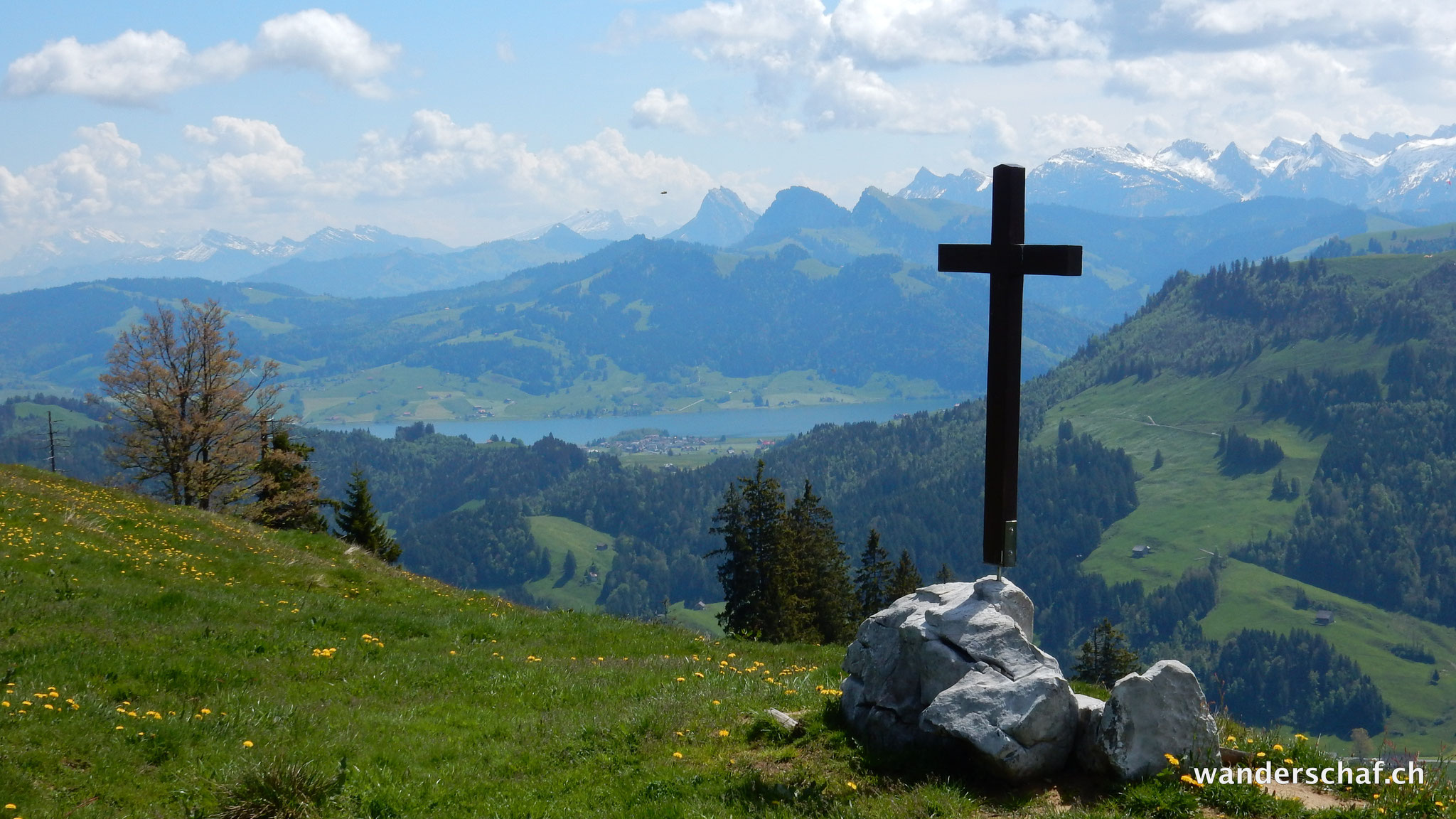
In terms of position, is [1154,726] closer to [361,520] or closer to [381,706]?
[381,706]

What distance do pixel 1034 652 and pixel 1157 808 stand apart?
2.29 metres


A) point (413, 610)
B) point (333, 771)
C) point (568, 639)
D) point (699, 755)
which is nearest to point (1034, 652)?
point (699, 755)

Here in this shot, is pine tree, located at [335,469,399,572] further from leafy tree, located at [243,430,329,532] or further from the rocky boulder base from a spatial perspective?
the rocky boulder base

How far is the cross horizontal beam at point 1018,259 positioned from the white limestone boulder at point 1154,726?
564 cm

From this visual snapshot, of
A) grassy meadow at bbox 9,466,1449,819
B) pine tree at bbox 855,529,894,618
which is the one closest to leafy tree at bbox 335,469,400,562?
pine tree at bbox 855,529,894,618

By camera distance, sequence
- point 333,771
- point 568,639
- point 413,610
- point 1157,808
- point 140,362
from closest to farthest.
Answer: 1. point 1157,808
2. point 333,771
3. point 568,639
4. point 413,610
5. point 140,362

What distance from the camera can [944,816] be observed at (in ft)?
35.0

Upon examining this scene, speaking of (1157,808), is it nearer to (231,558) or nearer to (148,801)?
(148,801)

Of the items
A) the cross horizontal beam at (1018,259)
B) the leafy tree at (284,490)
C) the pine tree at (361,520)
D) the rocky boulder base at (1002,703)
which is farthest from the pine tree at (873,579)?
the rocky boulder base at (1002,703)

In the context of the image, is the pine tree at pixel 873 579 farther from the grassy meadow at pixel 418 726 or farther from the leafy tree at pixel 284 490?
the grassy meadow at pixel 418 726

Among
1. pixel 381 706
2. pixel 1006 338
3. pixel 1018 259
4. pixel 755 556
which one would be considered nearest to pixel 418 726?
pixel 381 706

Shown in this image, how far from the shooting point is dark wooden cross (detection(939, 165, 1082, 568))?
1406cm

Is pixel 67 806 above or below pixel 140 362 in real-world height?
below

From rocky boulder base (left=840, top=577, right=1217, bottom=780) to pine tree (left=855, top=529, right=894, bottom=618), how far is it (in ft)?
187
